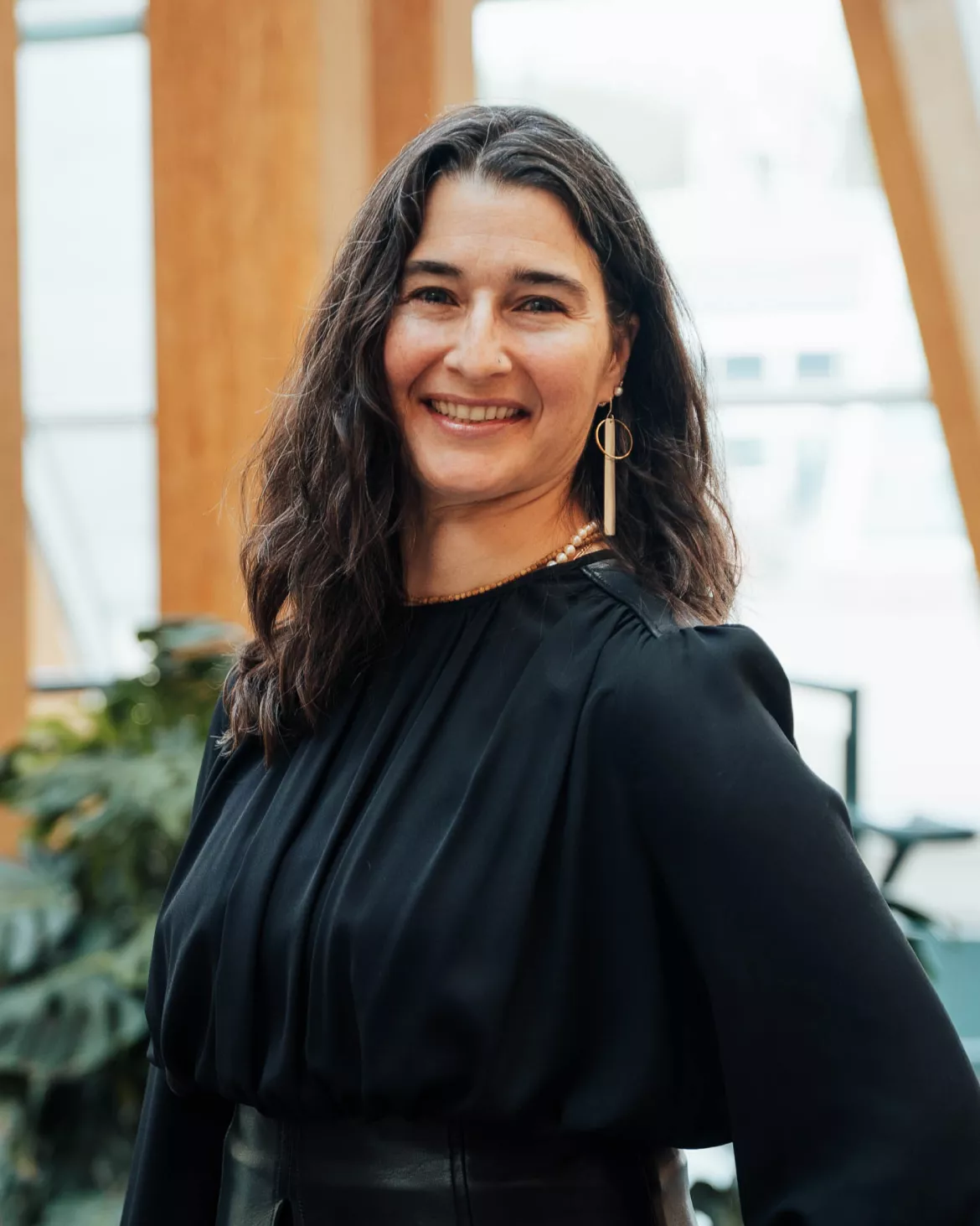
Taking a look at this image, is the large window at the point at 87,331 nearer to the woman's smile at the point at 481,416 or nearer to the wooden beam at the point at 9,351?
the wooden beam at the point at 9,351

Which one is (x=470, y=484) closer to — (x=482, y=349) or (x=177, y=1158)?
(x=482, y=349)

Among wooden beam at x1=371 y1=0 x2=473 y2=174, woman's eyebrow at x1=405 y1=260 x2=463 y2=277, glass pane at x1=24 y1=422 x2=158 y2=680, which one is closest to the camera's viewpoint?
woman's eyebrow at x1=405 y1=260 x2=463 y2=277

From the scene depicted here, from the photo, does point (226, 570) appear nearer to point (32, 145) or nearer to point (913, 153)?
point (913, 153)

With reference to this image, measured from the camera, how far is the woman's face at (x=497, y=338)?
130 centimetres

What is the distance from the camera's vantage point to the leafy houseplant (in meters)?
2.76

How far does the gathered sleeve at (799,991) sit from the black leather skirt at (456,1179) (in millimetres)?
128

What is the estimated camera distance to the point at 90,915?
3.07 metres

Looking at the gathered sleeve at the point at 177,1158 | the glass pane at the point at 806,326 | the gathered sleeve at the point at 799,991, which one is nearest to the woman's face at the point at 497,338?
the gathered sleeve at the point at 799,991

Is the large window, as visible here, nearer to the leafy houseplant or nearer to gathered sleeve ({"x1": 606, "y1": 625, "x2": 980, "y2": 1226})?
the leafy houseplant

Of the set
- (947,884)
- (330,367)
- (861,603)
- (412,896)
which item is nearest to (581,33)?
(861,603)

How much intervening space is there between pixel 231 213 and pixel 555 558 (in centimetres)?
291

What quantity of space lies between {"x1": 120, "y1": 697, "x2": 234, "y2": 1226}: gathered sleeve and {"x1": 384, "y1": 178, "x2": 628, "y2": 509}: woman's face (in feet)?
1.70

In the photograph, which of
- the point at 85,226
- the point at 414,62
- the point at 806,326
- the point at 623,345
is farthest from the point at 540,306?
the point at 85,226

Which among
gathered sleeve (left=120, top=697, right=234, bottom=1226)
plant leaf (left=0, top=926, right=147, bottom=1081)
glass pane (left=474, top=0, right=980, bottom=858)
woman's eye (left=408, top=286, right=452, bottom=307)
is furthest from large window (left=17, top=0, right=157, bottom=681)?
woman's eye (left=408, top=286, right=452, bottom=307)
